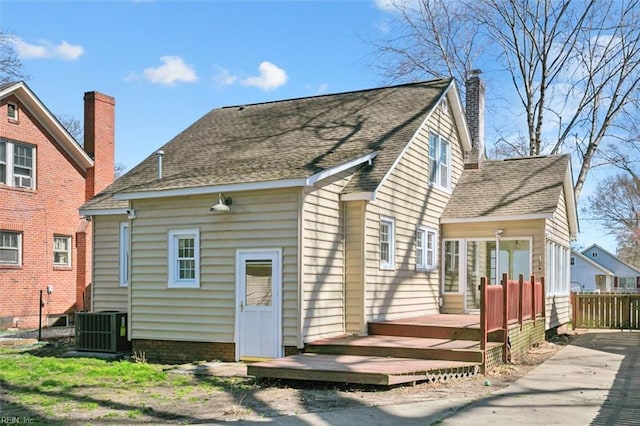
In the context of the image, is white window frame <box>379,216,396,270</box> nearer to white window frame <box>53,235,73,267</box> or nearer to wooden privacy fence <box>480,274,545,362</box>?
wooden privacy fence <box>480,274,545,362</box>

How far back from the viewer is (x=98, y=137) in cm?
2467

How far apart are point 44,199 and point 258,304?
13228 mm

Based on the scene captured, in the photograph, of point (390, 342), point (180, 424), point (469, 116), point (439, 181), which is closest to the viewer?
point (180, 424)

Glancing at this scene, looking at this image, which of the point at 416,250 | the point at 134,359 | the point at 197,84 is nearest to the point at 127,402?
the point at 134,359

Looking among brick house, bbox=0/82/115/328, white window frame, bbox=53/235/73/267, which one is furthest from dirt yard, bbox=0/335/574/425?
white window frame, bbox=53/235/73/267

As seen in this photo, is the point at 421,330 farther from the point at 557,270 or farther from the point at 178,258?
the point at 557,270

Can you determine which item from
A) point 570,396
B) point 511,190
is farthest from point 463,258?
point 570,396

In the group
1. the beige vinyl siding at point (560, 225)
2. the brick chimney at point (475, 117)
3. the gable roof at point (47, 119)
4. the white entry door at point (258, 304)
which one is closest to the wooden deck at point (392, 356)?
the white entry door at point (258, 304)

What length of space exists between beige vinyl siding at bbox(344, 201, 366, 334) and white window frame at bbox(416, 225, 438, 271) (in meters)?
3.16

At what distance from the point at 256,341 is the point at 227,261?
5.25ft

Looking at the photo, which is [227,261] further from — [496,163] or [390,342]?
[496,163]

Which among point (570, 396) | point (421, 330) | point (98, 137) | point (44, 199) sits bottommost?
point (570, 396)

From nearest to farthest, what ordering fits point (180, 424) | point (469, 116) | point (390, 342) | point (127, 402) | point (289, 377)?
1. point (180, 424)
2. point (127, 402)
3. point (289, 377)
4. point (390, 342)
5. point (469, 116)

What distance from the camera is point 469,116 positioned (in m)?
20.6
